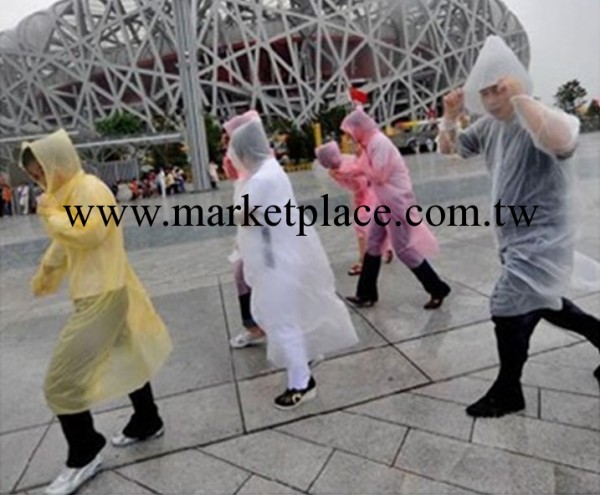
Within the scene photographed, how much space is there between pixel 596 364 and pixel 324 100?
49.5 metres

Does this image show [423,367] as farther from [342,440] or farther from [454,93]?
[454,93]

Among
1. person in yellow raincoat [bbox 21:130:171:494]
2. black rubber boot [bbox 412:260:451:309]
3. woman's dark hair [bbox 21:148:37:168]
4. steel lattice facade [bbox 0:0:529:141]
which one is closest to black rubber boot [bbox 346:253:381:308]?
black rubber boot [bbox 412:260:451:309]

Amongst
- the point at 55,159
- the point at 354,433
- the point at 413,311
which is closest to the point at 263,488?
the point at 354,433

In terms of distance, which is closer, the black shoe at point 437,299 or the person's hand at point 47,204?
the person's hand at point 47,204

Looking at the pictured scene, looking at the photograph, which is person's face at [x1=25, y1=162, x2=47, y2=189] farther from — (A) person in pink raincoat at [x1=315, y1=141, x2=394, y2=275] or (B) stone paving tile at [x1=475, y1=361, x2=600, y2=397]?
(A) person in pink raincoat at [x1=315, y1=141, x2=394, y2=275]

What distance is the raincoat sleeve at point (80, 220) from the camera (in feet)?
7.82

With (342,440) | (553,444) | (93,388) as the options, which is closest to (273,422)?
(342,440)

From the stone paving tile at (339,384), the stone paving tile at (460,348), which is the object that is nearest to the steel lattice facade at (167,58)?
the stone paving tile at (460,348)

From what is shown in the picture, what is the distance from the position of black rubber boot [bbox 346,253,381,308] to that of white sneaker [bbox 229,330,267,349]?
3.30ft

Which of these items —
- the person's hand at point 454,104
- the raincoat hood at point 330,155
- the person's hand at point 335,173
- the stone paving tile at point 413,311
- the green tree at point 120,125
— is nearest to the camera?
the person's hand at point 454,104

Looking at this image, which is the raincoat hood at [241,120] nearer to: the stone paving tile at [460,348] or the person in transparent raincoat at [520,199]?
the person in transparent raincoat at [520,199]

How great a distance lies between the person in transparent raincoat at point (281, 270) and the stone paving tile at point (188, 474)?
58 cm

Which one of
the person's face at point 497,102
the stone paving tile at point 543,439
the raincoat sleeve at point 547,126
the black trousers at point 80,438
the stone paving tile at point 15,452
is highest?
the person's face at point 497,102

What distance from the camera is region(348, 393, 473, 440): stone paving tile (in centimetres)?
271
